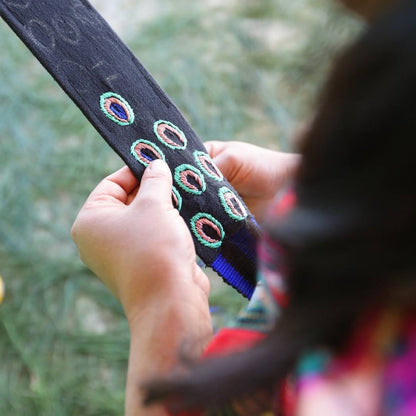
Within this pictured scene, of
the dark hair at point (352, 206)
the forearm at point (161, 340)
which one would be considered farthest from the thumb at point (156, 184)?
the dark hair at point (352, 206)

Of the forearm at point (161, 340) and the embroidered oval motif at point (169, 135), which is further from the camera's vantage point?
the embroidered oval motif at point (169, 135)

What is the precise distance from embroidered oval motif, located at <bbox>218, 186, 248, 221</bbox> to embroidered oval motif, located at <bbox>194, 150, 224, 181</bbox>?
2 centimetres

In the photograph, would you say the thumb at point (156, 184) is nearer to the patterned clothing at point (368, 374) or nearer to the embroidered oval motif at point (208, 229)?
the embroidered oval motif at point (208, 229)

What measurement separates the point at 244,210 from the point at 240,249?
2.0 inches

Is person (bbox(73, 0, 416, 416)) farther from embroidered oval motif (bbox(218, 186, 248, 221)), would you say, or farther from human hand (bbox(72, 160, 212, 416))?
embroidered oval motif (bbox(218, 186, 248, 221))

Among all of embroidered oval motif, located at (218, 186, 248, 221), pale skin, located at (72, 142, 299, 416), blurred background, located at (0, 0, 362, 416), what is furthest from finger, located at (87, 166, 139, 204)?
blurred background, located at (0, 0, 362, 416)

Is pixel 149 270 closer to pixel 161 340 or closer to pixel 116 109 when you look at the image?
pixel 161 340

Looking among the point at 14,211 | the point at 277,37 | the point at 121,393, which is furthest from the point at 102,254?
the point at 277,37

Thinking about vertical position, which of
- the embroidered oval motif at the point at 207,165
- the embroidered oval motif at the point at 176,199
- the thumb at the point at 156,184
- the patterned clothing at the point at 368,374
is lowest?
the embroidered oval motif at the point at 207,165

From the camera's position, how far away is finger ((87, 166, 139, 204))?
2.11 ft

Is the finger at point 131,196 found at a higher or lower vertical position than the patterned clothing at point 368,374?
lower

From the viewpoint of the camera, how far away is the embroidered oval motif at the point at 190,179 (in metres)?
0.67

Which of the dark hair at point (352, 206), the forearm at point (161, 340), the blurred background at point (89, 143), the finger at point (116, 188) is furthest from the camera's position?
the blurred background at point (89, 143)

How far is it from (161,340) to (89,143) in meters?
0.87
